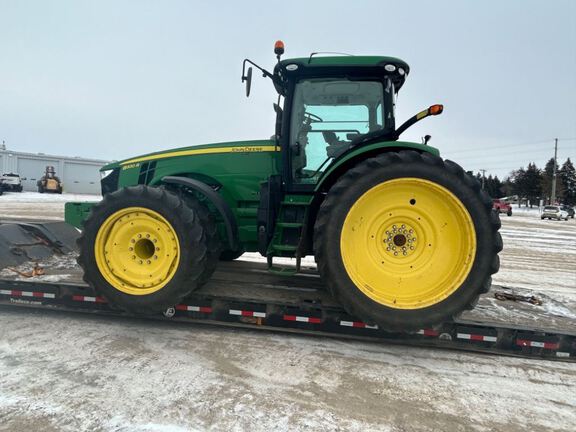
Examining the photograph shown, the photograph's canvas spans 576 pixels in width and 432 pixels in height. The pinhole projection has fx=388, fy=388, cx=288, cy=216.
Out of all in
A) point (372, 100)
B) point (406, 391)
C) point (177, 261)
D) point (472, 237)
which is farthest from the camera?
point (372, 100)

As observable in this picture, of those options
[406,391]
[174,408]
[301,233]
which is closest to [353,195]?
[301,233]

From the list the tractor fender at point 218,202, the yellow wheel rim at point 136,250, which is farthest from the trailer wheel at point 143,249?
the tractor fender at point 218,202

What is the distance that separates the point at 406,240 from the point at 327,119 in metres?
1.41

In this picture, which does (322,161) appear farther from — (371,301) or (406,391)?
(406,391)

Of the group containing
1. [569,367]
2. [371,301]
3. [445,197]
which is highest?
[445,197]

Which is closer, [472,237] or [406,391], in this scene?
[406,391]

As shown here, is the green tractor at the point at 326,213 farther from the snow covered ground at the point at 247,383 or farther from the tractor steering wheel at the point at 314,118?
the snow covered ground at the point at 247,383

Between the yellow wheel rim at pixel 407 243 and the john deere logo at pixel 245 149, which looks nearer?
the yellow wheel rim at pixel 407 243

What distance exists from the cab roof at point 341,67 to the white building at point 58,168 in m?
38.2

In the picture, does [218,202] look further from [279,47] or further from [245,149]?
[279,47]

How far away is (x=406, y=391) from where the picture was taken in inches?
109

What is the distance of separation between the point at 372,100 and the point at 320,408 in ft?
8.97

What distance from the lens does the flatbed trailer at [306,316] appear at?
3246mm

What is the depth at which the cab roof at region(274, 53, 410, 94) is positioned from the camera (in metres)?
3.53
